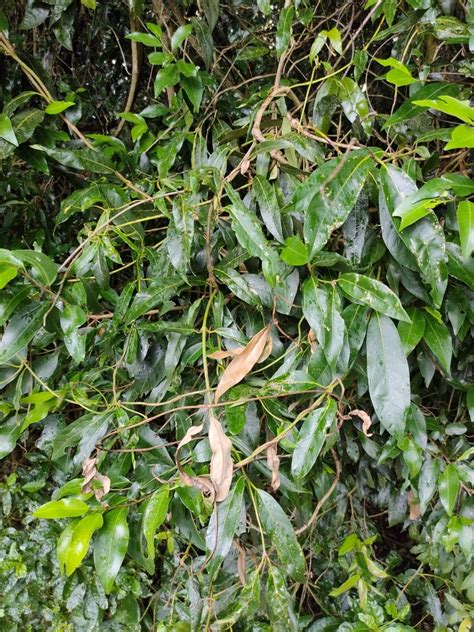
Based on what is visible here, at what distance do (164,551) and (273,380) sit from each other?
0.57 metres

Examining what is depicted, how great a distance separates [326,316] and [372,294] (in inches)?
2.2

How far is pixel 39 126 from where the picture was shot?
80 cm

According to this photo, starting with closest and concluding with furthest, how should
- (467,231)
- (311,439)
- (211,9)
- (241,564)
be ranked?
(467,231) → (311,439) → (241,564) → (211,9)

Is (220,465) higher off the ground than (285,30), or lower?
lower

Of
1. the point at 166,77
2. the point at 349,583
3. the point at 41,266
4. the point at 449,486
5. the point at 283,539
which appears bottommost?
the point at 349,583

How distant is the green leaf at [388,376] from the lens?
522 mm

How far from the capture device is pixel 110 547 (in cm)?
56

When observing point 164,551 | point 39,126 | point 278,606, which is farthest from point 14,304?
point 164,551

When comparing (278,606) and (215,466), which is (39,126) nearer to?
(215,466)

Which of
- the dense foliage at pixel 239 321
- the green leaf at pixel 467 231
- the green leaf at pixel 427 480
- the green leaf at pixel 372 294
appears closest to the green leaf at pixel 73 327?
the dense foliage at pixel 239 321

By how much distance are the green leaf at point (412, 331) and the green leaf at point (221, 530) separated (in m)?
0.28

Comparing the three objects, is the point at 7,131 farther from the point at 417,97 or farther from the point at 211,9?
the point at 417,97

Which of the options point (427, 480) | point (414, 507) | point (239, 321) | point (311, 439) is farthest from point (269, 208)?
point (414, 507)

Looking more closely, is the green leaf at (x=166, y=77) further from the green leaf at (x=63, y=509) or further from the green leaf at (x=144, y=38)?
the green leaf at (x=63, y=509)
